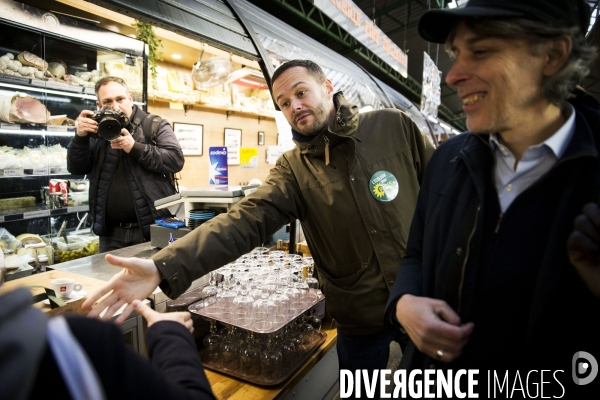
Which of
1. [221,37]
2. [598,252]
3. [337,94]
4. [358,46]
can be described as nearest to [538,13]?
[598,252]

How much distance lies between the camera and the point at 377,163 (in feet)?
5.64

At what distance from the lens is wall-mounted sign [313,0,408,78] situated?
3.10 m

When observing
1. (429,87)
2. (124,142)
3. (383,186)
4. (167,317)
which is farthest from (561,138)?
(429,87)

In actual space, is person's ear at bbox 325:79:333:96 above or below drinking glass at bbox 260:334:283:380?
above

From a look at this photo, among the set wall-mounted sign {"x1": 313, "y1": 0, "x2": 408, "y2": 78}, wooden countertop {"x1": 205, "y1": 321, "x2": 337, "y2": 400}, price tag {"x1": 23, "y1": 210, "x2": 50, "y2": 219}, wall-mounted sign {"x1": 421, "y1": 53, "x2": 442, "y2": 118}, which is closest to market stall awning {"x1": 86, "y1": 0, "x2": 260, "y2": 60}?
wall-mounted sign {"x1": 313, "y1": 0, "x2": 408, "y2": 78}

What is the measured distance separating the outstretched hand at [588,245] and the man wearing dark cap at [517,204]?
2cm

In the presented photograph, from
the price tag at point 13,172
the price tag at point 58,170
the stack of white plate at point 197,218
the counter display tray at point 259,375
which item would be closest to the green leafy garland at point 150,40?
the price tag at point 58,170

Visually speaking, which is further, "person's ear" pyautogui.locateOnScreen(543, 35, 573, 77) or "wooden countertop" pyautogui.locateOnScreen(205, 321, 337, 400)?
"wooden countertop" pyautogui.locateOnScreen(205, 321, 337, 400)

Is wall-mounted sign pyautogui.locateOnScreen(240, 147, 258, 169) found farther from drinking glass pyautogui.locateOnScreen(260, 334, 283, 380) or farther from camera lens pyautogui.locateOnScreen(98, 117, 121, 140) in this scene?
drinking glass pyautogui.locateOnScreen(260, 334, 283, 380)

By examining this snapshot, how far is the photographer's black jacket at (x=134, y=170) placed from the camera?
2686mm

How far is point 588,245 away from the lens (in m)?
0.75

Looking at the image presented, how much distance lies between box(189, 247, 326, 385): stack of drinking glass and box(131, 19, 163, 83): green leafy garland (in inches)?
111

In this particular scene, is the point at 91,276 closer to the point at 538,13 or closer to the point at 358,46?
the point at 538,13

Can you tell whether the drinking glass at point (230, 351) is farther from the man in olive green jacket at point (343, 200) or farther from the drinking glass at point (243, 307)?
the man in olive green jacket at point (343, 200)
